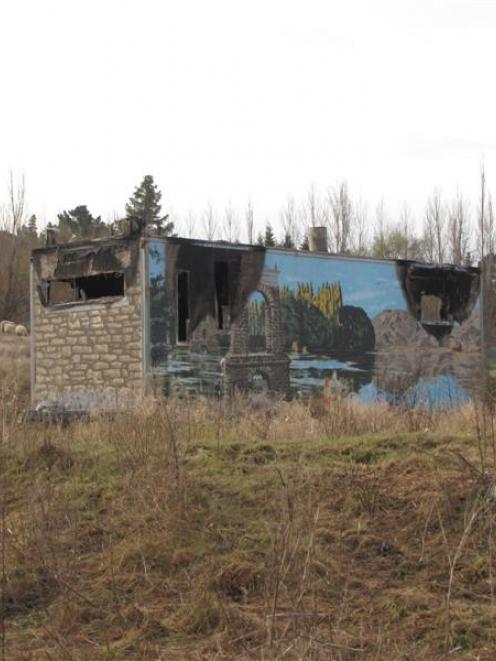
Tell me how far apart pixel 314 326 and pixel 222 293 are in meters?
2.63

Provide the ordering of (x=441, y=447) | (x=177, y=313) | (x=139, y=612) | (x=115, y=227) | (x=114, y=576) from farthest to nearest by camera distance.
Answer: (x=115, y=227) < (x=177, y=313) < (x=441, y=447) < (x=114, y=576) < (x=139, y=612)

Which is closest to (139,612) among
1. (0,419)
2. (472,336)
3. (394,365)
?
(0,419)

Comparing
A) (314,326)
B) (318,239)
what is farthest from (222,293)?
(318,239)

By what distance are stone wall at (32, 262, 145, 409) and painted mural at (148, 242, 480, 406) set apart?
498mm

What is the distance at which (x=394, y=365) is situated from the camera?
2300 cm

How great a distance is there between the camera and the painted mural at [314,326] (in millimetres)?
19000

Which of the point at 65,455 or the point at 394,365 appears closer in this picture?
the point at 65,455

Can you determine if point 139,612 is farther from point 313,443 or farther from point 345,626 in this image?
point 313,443

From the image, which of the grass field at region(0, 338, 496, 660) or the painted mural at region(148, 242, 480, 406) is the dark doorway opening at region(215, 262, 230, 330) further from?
the grass field at region(0, 338, 496, 660)

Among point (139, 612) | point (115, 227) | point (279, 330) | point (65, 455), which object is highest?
point (115, 227)

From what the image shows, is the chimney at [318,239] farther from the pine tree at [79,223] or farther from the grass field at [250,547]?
the pine tree at [79,223]

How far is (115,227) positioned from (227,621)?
15959mm

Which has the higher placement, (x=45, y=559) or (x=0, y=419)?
(x=0, y=419)

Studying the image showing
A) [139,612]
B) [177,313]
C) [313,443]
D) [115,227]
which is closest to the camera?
[139,612]
